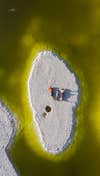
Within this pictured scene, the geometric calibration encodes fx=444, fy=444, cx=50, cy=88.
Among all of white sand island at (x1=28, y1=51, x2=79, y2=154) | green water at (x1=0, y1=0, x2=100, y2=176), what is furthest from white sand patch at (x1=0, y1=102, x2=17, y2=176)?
white sand island at (x1=28, y1=51, x2=79, y2=154)

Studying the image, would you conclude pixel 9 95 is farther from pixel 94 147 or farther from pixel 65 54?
pixel 94 147

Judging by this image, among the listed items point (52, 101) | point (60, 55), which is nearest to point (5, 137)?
point (52, 101)

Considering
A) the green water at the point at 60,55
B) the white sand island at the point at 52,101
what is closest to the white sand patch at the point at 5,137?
the green water at the point at 60,55

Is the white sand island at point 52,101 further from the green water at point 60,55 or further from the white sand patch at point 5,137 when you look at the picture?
the white sand patch at point 5,137

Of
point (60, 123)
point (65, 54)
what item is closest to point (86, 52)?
point (65, 54)

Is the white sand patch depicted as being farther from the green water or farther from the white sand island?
the white sand island
